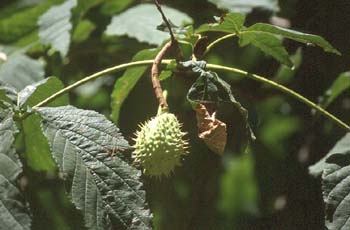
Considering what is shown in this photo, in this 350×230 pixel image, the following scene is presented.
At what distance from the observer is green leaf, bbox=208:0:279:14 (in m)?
2.09

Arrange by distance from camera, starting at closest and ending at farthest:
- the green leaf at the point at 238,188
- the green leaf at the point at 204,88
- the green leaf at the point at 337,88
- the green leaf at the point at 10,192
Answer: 1. the green leaf at the point at 10,192
2. the green leaf at the point at 204,88
3. the green leaf at the point at 337,88
4. the green leaf at the point at 238,188

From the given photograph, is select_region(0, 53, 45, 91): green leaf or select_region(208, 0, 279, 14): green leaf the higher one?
select_region(208, 0, 279, 14): green leaf

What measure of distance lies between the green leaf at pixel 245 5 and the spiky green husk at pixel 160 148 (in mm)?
581

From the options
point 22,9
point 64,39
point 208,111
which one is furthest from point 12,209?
point 22,9

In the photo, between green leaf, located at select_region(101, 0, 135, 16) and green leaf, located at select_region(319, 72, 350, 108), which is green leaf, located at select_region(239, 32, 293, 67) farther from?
green leaf, located at select_region(101, 0, 135, 16)

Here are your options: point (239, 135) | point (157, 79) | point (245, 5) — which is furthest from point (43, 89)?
point (239, 135)

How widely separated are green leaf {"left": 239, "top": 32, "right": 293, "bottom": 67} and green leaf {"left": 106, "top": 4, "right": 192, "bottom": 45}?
0.51m

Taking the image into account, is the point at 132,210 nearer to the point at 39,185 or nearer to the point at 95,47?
the point at 39,185

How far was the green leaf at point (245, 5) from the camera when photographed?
209cm

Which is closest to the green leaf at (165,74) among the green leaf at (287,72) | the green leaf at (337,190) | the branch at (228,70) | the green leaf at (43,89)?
the branch at (228,70)

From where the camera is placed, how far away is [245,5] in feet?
7.02

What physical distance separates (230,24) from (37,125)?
24.3 inches

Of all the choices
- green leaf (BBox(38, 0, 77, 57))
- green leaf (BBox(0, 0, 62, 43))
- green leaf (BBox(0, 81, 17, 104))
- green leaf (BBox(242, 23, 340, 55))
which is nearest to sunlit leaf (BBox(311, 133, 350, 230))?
green leaf (BBox(242, 23, 340, 55))

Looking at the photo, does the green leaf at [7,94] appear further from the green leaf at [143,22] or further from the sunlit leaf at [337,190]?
the sunlit leaf at [337,190]
